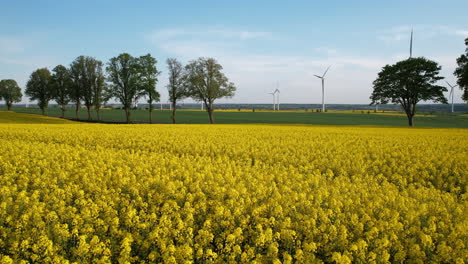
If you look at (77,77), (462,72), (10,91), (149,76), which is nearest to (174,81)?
(149,76)

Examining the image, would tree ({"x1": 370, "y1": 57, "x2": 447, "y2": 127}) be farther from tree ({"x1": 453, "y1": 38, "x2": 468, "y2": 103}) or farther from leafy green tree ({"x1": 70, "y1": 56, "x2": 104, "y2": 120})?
leafy green tree ({"x1": 70, "y1": 56, "x2": 104, "y2": 120})

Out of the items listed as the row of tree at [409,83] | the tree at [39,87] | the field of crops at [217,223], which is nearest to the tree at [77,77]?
the tree at [39,87]

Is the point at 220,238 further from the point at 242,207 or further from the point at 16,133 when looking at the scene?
the point at 16,133

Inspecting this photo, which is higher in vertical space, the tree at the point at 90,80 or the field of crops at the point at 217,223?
the tree at the point at 90,80

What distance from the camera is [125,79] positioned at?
7062 centimetres

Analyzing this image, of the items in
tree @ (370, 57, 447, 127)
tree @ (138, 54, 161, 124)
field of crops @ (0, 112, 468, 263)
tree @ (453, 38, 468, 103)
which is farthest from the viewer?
tree @ (138, 54, 161, 124)

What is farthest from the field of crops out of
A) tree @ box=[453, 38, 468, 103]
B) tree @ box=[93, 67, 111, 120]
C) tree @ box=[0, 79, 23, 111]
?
tree @ box=[0, 79, 23, 111]

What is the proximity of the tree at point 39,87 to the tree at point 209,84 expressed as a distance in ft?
173

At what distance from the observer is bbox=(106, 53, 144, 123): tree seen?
69562 mm

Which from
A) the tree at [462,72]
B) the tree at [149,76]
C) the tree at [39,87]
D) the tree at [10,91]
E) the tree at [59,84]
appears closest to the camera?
the tree at [462,72]

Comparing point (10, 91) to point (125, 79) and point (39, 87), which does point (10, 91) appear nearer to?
point (39, 87)

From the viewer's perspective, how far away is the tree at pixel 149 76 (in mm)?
68875

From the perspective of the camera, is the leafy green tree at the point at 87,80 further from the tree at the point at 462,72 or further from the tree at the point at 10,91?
the tree at the point at 462,72

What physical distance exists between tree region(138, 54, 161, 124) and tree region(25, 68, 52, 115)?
3989cm
